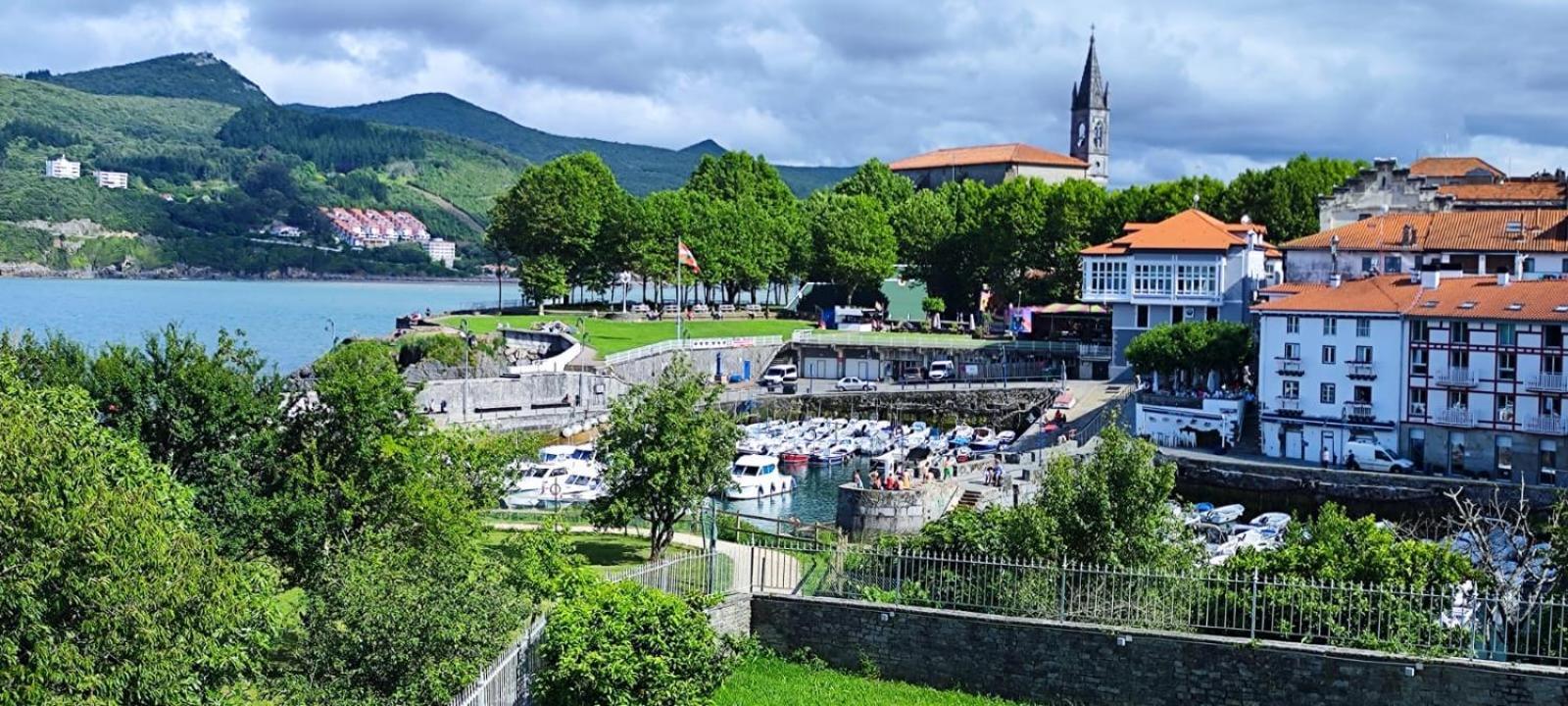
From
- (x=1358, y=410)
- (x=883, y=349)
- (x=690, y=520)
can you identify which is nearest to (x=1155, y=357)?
(x=1358, y=410)

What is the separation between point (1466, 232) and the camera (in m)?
59.4

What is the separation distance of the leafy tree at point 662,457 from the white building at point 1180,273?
43.3m

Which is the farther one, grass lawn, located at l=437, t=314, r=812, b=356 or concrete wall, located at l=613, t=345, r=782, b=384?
grass lawn, located at l=437, t=314, r=812, b=356

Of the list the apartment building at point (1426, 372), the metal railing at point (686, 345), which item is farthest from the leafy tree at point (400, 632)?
the metal railing at point (686, 345)

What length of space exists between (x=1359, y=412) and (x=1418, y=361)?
2.66 meters

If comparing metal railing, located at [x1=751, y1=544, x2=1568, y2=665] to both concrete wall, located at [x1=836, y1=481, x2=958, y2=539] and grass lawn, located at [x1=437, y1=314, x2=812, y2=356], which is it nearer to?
concrete wall, located at [x1=836, y1=481, x2=958, y2=539]

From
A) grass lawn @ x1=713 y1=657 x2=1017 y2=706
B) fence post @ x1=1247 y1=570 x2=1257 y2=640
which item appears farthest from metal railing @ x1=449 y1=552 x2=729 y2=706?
fence post @ x1=1247 y1=570 x2=1257 y2=640

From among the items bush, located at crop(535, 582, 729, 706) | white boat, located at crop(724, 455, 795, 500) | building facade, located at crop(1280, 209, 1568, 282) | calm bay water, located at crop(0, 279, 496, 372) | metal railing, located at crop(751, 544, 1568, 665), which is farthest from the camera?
calm bay water, located at crop(0, 279, 496, 372)

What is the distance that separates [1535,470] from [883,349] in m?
40.7

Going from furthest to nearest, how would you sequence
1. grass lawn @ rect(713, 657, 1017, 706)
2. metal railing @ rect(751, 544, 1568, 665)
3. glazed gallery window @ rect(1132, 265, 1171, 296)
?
glazed gallery window @ rect(1132, 265, 1171, 296), grass lawn @ rect(713, 657, 1017, 706), metal railing @ rect(751, 544, 1568, 665)

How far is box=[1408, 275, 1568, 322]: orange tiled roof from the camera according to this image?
157 ft

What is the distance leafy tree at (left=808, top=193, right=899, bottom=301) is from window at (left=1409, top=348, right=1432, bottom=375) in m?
49.7

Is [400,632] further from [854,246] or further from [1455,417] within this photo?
[854,246]

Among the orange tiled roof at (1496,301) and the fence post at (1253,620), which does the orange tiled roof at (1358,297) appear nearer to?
the orange tiled roof at (1496,301)
